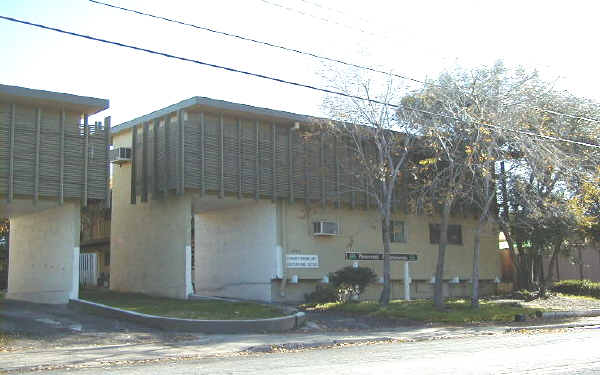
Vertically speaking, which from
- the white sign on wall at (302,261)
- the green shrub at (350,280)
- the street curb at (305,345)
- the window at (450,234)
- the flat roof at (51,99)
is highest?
the flat roof at (51,99)

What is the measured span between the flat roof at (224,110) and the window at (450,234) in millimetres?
8370

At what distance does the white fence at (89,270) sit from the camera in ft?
103

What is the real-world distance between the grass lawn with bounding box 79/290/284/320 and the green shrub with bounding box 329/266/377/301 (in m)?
3.74

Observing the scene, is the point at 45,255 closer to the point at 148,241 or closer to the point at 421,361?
the point at 148,241

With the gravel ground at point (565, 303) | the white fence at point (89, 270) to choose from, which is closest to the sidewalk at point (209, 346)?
the gravel ground at point (565, 303)

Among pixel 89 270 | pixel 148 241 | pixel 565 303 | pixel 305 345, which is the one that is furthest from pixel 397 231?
pixel 89 270

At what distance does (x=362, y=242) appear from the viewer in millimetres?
27078

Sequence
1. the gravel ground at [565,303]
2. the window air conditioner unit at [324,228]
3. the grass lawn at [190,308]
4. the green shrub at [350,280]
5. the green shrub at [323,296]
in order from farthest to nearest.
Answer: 1. the window air conditioner unit at [324,228]
2. the gravel ground at [565,303]
3. the green shrub at [350,280]
4. the green shrub at [323,296]
5. the grass lawn at [190,308]

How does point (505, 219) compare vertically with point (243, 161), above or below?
below

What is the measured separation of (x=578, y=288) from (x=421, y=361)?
23340 mm

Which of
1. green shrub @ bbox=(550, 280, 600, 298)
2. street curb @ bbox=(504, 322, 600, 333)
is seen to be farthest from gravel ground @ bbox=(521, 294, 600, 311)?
street curb @ bbox=(504, 322, 600, 333)

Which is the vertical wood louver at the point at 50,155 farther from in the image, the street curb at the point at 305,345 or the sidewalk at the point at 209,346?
the street curb at the point at 305,345

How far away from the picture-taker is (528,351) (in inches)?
→ 479

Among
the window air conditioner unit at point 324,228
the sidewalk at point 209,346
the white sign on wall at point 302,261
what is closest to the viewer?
the sidewalk at point 209,346
